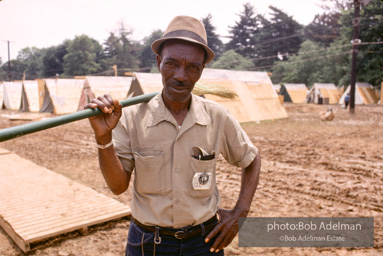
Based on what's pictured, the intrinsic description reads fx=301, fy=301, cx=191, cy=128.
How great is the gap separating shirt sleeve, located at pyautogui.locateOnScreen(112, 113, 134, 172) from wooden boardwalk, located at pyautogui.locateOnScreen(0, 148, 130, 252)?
2.28 m

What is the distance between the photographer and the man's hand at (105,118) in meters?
1.49

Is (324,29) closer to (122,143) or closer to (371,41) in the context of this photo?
(371,41)

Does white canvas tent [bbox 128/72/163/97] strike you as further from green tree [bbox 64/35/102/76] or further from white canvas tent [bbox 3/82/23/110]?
green tree [bbox 64/35/102/76]

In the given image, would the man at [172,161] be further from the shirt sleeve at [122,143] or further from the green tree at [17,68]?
the green tree at [17,68]

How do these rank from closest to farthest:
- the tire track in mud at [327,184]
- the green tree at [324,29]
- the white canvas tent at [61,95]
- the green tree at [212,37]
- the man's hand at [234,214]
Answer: the man's hand at [234,214] < the tire track in mud at [327,184] < the white canvas tent at [61,95] < the green tree at [324,29] < the green tree at [212,37]

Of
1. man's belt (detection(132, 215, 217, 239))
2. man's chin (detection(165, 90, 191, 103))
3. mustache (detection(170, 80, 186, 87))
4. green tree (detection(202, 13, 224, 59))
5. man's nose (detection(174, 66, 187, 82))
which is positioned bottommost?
man's belt (detection(132, 215, 217, 239))

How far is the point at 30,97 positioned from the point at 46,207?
76.0 feet

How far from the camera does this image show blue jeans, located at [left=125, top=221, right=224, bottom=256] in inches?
64.1

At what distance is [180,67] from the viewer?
165 cm

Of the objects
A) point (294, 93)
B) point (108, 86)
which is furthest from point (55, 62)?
point (294, 93)

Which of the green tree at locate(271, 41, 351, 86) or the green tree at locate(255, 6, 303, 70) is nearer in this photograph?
the green tree at locate(271, 41, 351, 86)

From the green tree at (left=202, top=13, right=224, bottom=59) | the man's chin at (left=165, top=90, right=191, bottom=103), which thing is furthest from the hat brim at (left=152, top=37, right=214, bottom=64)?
the green tree at (left=202, top=13, right=224, bottom=59)

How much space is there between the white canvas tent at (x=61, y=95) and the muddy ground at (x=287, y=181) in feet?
35.7

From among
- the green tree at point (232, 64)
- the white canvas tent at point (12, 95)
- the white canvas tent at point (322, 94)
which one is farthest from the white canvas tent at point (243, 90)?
the green tree at point (232, 64)
